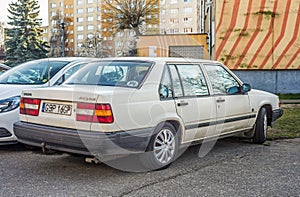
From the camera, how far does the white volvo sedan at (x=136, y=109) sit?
12.0 feet

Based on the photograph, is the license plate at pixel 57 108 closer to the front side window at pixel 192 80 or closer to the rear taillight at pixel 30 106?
the rear taillight at pixel 30 106

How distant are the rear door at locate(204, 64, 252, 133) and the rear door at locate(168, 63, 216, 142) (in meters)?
0.18

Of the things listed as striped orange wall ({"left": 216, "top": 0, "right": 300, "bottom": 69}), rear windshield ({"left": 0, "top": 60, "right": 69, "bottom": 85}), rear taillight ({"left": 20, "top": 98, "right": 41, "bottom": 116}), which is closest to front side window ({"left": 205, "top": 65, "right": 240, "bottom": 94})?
rear taillight ({"left": 20, "top": 98, "right": 41, "bottom": 116})

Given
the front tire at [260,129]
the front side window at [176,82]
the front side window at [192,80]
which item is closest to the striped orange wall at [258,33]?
the front tire at [260,129]

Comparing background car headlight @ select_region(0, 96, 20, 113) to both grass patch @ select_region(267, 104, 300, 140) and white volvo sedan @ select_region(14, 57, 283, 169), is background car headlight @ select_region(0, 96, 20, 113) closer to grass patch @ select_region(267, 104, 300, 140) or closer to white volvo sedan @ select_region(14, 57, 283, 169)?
white volvo sedan @ select_region(14, 57, 283, 169)

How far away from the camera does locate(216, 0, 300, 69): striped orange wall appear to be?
14.9 metres

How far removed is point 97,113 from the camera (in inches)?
142

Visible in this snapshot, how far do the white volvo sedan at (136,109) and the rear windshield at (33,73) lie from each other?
4.67ft

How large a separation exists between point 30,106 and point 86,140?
104cm

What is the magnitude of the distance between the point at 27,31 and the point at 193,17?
30.2 meters

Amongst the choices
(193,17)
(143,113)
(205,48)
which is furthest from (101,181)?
(193,17)

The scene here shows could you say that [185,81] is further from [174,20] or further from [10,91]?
[174,20]

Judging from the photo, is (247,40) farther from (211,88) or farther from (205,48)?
(211,88)

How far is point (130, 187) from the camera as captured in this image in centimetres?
368
